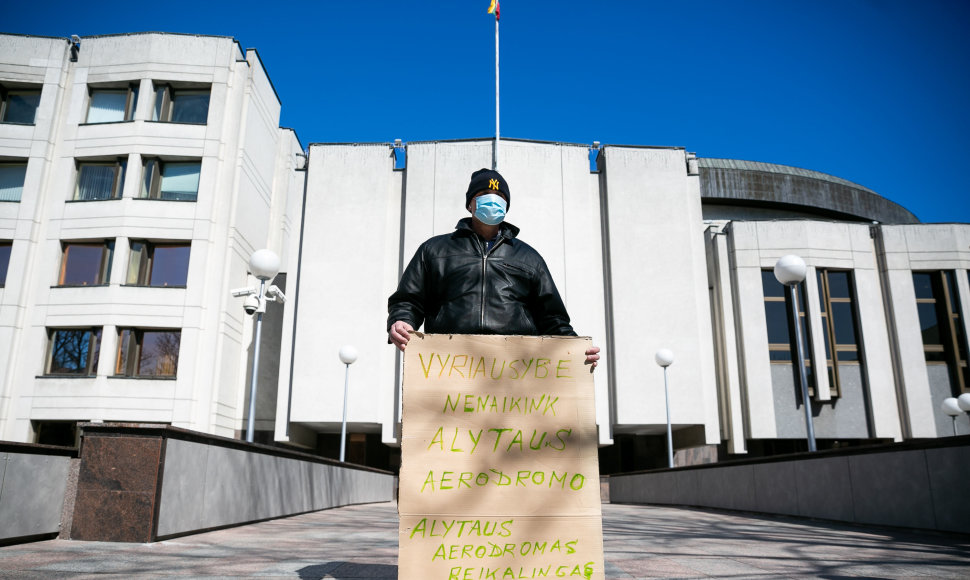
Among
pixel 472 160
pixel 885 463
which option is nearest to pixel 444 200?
pixel 472 160

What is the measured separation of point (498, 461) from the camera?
3.03 m

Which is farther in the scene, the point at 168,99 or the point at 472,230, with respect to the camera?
the point at 168,99

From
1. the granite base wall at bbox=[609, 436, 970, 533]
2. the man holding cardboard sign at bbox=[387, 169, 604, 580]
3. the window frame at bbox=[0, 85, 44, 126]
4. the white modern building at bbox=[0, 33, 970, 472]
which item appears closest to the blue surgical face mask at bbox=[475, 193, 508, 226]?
the man holding cardboard sign at bbox=[387, 169, 604, 580]

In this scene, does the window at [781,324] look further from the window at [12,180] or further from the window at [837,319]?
the window at [12,180]

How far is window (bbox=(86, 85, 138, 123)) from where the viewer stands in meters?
25.0

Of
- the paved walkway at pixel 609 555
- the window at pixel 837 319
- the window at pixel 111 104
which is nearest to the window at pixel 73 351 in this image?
the window at pixel 111 104

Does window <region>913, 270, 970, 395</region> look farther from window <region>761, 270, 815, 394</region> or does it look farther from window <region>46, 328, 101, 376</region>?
window <region>46, 328, 101, 376</region>

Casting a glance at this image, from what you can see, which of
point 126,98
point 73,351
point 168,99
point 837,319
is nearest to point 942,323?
point 837,319

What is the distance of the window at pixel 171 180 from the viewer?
80.1 feet

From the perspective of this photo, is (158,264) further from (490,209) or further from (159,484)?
(490,209)

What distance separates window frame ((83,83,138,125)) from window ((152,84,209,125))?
2.65ft

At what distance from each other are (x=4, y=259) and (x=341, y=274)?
1228 centimetres

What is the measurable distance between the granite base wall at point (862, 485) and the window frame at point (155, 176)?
2159cm

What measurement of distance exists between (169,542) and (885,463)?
7230 mm
